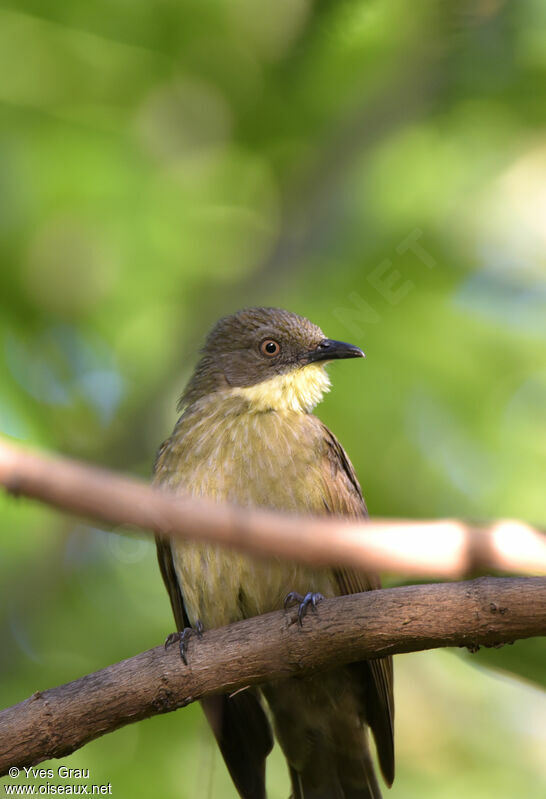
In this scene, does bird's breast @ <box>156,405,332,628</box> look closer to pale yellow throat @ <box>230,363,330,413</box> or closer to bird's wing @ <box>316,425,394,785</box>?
bird's wing @ <box>316,425,394,785</box>

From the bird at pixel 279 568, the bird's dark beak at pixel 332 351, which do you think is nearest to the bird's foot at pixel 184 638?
the bird at pixel 279 568

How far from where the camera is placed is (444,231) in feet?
18.7

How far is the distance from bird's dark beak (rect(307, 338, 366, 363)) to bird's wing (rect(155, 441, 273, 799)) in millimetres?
982

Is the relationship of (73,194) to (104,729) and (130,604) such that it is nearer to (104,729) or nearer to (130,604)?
(130,604)

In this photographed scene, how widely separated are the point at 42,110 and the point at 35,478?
5147mm

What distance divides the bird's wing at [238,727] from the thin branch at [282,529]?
3.57 metres

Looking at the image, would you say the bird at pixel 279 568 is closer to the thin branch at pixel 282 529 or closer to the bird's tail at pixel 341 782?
the bird's tail at pixel 341 782

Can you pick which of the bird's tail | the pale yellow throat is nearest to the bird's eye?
the pale yellow throat

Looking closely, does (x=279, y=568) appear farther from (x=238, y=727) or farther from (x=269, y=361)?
(x=269, y=361)

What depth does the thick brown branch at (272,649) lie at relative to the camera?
290 cm

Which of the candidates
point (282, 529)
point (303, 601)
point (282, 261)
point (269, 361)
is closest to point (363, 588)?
point (303, 601)

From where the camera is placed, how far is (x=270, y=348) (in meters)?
5.55

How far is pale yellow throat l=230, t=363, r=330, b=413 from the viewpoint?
5.18m

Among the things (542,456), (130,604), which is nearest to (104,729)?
(130,604)
